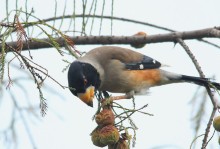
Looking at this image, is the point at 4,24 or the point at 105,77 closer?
the point at 4,24

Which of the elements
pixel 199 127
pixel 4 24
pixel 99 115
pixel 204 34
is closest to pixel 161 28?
pixel 204 34

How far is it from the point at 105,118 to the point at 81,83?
98 cm

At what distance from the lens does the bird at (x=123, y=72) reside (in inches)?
145

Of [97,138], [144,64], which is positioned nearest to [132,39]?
[144,64]

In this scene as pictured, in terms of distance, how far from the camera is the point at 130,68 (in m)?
4.16

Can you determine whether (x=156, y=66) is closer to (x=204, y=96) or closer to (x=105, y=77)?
(x=105, y=77)

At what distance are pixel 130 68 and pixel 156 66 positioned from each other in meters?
0.31

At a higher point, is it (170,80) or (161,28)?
(161,28)

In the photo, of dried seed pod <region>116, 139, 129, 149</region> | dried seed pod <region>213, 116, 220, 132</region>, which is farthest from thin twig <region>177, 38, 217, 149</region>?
dried seed pod <region>116, 139, 129, 149</region>

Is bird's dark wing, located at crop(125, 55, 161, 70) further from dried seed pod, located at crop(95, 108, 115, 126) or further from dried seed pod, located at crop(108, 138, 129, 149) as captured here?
dried seed pod, located at crop(108, 138, 129, 149)

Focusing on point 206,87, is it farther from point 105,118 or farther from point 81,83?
point 105,118

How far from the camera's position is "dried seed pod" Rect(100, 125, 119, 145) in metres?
2.02

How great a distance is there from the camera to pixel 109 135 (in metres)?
2.03

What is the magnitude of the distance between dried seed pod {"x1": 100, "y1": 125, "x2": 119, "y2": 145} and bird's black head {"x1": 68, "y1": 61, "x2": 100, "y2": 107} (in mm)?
836
